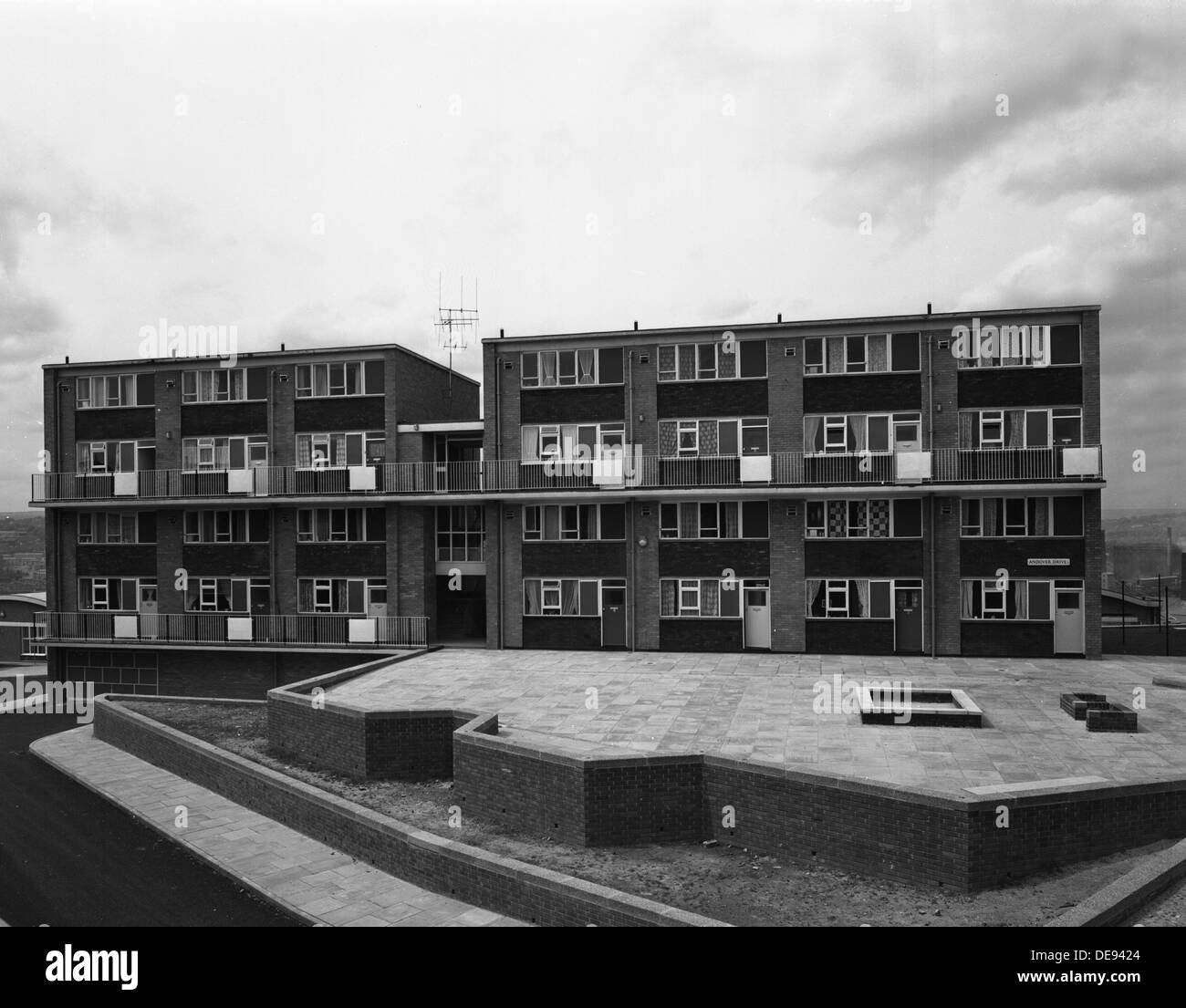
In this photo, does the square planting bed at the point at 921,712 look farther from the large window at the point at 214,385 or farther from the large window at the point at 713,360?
the large window at the point at 214,385

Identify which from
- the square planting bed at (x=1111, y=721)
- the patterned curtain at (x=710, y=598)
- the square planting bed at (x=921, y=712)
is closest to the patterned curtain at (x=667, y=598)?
the patterned curtain at (x=710, y=598)

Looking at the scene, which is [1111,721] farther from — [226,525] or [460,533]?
[226,525]

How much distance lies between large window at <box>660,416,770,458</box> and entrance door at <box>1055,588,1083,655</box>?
930cm

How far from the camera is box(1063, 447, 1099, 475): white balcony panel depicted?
24844 millimetres

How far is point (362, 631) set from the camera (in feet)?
97.9

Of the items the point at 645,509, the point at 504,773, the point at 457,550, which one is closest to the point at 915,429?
the point at 645,509

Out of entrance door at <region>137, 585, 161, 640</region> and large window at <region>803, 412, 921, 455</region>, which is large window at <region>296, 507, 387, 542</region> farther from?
large window at <region>803, 412, 921, 455</region>

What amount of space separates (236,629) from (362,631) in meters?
4.78

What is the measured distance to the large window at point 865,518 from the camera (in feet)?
86.9

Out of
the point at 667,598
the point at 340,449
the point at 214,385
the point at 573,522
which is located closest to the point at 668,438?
the point at 573,522

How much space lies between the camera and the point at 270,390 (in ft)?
103

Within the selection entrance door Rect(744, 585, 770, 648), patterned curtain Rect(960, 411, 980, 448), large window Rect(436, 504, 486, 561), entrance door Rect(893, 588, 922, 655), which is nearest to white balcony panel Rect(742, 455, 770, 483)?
entrance door Rect(744, 585, 770, 648)

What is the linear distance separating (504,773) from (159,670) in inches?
900

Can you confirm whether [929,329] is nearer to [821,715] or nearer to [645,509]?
[645,509]
